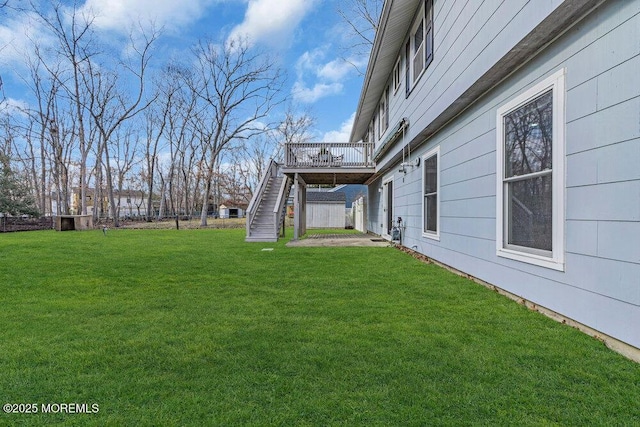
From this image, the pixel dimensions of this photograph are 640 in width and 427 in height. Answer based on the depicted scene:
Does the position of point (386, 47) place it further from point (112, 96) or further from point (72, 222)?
point (112, 96)

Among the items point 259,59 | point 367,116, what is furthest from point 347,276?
point 259,59

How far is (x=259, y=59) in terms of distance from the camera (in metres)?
22.5

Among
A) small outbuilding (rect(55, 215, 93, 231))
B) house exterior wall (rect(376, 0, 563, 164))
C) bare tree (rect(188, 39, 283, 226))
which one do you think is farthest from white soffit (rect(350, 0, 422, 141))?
small outbuilding (rect(55, 215, 93, 231))

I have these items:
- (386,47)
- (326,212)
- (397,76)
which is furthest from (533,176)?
(326,212)

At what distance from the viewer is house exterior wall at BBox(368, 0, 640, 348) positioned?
2.29m

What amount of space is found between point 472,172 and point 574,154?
198cm

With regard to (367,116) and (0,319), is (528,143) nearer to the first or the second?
(0,319)

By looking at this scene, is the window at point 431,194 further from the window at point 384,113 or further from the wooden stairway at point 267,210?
the wooden stairway at point 267,210

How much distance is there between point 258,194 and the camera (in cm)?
1161

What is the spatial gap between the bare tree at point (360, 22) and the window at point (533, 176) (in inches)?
461

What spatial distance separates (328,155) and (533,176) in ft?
29.8

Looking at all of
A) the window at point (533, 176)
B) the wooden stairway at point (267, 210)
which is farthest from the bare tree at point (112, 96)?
the window at point (533, 176)

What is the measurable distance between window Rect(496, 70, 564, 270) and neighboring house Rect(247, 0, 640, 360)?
0.04ft

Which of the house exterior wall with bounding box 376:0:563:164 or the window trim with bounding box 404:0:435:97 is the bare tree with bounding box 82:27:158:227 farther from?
the house exterior wall with bounding box 376:0:563:164
